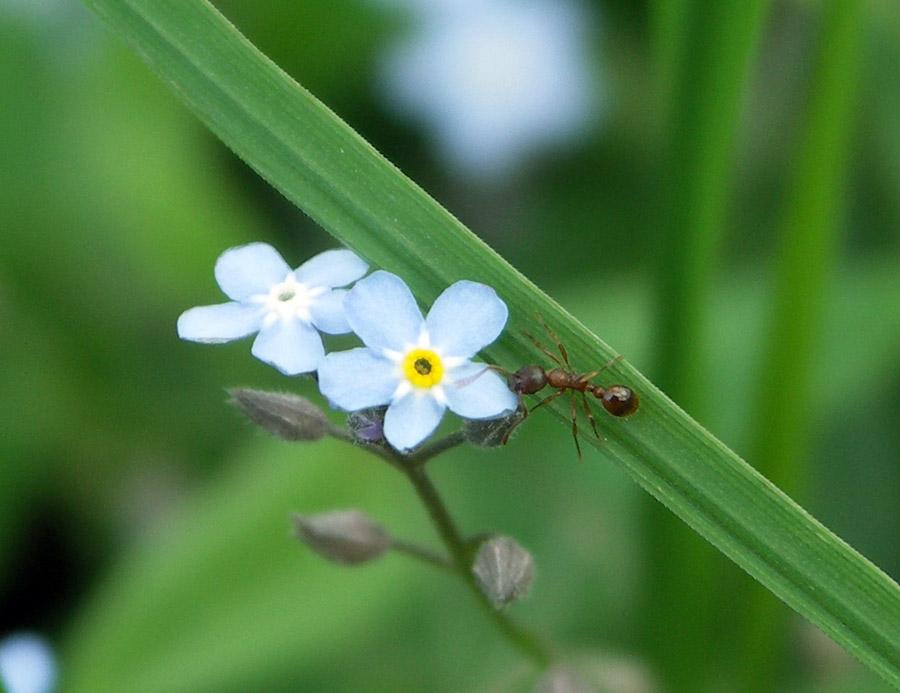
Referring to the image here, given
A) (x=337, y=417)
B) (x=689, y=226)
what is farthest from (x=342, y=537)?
(x=337, y=417)

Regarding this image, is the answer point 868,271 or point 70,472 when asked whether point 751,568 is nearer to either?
point 868,271

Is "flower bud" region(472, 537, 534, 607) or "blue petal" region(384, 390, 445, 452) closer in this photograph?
"blue petal" region(384, 390, 445, 452)

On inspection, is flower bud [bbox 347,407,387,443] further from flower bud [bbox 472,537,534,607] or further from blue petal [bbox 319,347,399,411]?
flower bud [bbox 472,537,534,607]

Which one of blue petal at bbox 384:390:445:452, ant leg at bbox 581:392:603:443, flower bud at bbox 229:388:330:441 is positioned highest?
blue petal at bbox 384:390:445:452

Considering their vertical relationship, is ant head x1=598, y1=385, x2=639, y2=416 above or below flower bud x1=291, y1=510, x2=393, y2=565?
above

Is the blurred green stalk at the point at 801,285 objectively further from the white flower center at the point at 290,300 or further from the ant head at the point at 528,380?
the white flower center at the point at 290,300

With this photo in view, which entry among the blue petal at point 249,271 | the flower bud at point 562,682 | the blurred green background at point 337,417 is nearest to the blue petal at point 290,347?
Result: the blue petal at point 249,271

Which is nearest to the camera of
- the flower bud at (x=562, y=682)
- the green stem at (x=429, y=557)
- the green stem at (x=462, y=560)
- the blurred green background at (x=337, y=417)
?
the green stem at (x=462, y=560)

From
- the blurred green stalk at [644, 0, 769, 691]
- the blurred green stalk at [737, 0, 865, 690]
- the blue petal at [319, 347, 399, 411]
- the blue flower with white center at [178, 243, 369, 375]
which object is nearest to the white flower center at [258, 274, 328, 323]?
the blue flower with white center at [178, 243, 369, 375]

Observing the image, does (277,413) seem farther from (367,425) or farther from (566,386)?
(566,386)
